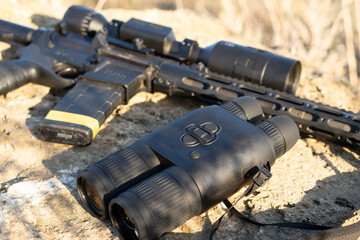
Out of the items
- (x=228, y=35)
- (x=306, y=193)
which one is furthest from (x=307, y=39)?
Answer: (x=306, y=193)

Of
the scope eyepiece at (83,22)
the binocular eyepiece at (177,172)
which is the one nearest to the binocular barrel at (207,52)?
the scope eyepiece at (83,22)

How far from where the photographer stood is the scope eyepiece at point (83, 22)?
218 inches

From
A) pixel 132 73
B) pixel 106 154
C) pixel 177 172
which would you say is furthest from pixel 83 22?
pixel 177 172

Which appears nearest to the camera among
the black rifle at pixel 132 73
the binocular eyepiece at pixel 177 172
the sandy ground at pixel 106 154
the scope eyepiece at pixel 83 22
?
A: the binocular eyepiece at pixel 177 172

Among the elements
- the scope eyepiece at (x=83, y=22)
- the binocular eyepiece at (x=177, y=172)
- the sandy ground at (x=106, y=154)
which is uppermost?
the scope eyepiece at (x=83, y=22)

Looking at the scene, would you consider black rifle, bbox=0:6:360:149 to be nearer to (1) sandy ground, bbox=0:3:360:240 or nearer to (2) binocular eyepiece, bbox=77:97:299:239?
(1) sandy ground, bbox=0:3:360:240

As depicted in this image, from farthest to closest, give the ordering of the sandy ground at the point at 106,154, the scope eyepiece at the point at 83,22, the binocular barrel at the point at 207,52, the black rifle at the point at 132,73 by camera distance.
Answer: the scope eyepiece at the point at 83,22 < the binocular barrel at the point at 207,52 < the black rifle at the point at 132,73 < the sandy ground at the point at 106,154

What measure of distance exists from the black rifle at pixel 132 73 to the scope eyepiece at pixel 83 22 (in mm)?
14

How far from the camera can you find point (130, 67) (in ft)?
16.4

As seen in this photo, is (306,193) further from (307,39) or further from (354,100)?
(307,39)

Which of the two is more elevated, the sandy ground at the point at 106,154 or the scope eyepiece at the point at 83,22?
the scope eyepiece at the point at 83,22

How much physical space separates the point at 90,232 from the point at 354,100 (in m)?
4.16

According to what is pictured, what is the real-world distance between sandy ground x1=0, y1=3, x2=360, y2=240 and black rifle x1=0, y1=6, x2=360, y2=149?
0.18 m

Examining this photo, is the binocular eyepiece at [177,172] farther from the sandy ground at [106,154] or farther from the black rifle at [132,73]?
the black rifle at [132,73]
